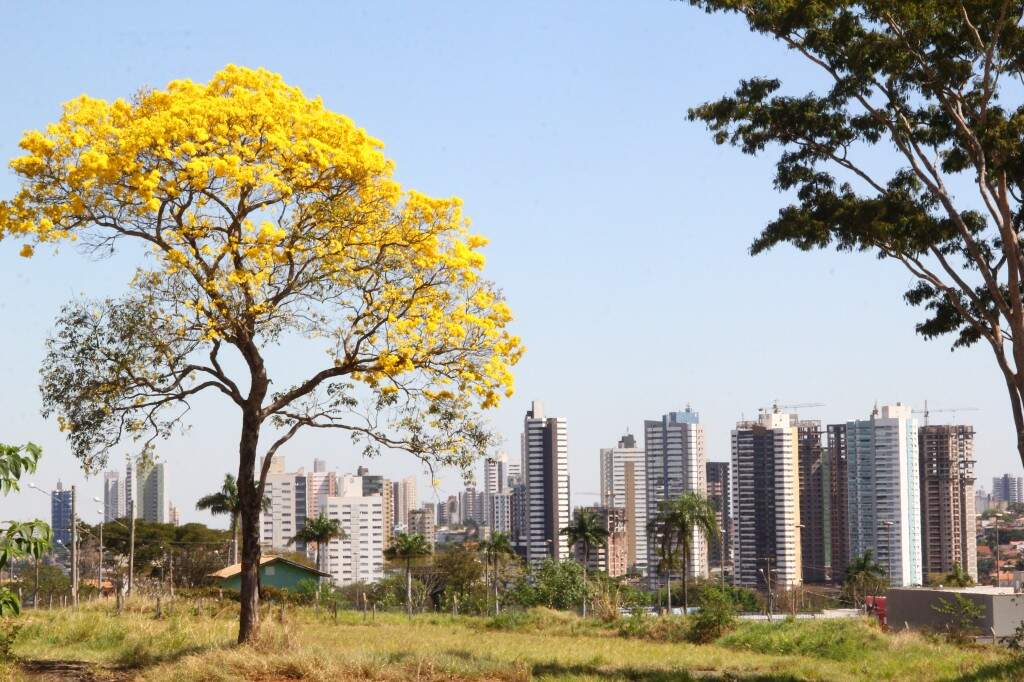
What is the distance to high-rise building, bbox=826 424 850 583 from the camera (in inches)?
5960

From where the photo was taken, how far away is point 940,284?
22.3 m

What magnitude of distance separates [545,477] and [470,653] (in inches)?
5991

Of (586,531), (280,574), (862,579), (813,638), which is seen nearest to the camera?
(813,638)

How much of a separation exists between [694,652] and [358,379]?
10.8 meters

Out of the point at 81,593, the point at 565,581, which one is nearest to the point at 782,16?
the point at 565,581

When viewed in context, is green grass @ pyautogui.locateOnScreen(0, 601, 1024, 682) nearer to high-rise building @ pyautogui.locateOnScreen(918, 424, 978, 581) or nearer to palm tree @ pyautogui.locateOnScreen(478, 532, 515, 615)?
palm tree @ pyautogui.locateOnScreen(478, 532, 515, 615)

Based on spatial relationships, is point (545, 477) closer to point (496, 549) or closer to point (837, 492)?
point (837, 492)

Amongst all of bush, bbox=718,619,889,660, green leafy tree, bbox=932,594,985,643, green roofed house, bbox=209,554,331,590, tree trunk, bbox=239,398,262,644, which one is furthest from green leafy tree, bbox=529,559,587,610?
tree trunk, bbox=239,398,262,644

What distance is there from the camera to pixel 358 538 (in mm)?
191750

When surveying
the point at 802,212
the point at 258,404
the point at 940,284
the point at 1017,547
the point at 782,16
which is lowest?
the point at 1017,547

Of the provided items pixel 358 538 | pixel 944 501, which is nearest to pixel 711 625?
pixel 944 501

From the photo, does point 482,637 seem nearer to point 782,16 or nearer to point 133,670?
point 133,670

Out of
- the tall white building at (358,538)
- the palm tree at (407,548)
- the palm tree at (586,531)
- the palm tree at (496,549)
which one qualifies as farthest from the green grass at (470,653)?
the tall white building at (358,538)

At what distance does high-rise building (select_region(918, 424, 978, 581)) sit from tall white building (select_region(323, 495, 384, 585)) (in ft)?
269
